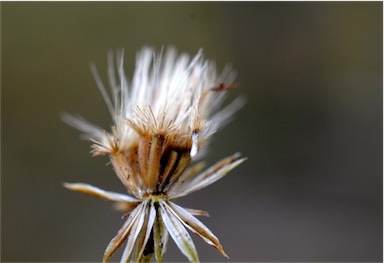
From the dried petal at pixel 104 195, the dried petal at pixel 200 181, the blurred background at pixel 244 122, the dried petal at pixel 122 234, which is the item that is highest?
the blurred background at pixel 244 122

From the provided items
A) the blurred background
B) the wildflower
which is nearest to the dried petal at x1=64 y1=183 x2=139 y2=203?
the wildflower

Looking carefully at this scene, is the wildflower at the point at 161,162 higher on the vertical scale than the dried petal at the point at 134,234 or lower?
higher

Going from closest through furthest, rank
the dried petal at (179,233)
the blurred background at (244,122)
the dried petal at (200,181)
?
the dried petal at (179,233)
the dried petal at (200,181)
the blurred background at (244,122)

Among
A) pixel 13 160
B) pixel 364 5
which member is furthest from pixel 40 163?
pixel 364 5

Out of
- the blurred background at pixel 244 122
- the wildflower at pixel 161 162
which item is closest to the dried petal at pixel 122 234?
the wildflower at pixel 161 162

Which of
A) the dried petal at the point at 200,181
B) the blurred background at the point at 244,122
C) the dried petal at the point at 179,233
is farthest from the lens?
the blurred background at the point at 244,122

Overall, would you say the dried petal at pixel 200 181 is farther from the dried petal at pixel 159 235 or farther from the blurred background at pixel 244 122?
the blurred background at pixel 244 122

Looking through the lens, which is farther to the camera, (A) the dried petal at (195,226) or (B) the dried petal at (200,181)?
(B) the dried petal at (200,181)

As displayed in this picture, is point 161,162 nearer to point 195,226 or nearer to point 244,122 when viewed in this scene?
point 195,226
